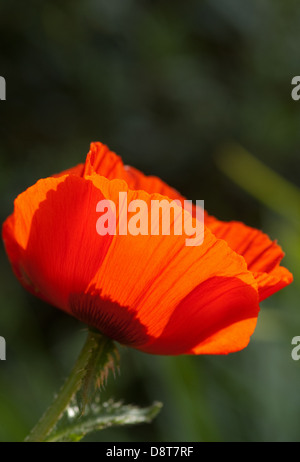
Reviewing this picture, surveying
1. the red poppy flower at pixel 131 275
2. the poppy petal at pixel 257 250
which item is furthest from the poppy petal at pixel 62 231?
the poppy petal at pixel 257 250

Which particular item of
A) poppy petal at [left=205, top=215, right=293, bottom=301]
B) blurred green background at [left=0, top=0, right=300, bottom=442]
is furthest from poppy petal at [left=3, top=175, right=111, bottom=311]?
blurred green background at [left=0, top=0, right=300, bottom=442]

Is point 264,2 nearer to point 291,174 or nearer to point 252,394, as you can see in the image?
point 291,174

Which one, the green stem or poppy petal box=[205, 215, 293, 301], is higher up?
poppy petal box=[205, 215, 293, 301]

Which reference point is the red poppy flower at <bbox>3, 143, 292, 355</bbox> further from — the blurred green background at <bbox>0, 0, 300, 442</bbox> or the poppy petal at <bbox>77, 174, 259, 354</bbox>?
the blurred green background at <bbox>0, 0, 300, 442</bbox>

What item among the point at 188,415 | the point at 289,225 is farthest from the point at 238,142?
the point at 188,415

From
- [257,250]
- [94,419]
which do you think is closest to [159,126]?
[257,250]

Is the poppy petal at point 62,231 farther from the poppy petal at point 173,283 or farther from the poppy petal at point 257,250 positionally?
the poppy petal at point 257,250

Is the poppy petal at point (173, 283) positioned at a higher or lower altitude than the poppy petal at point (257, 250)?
lower

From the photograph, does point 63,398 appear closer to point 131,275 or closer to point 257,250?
point 131,275
